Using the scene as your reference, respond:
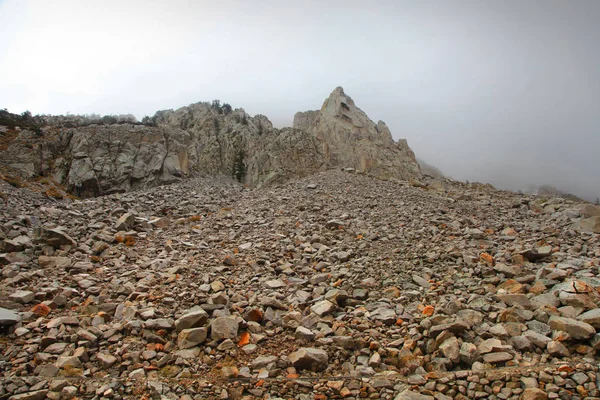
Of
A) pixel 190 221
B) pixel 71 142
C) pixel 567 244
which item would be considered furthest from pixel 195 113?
pixel 567 244

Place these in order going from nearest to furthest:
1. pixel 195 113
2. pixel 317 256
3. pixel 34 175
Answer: pixel 317 256, pixel 34 175, pixel 195 113

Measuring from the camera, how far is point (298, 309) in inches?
251

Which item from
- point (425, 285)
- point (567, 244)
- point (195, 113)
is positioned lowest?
point (425, 285)

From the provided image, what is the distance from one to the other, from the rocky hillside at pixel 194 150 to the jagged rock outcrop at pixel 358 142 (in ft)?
0.40

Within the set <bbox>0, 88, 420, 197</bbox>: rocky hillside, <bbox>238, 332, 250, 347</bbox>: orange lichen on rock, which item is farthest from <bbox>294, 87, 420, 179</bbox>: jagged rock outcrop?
<bbox>238, 332, 250, 347</bbox>: orange lichen on rock

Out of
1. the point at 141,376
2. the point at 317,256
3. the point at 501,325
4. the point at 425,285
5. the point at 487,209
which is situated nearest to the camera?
the point at 141,376

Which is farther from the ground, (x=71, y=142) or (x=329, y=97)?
(x=329, y=97)

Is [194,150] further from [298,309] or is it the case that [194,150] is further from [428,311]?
[428,311]

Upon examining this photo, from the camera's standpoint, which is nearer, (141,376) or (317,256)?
(141,376)

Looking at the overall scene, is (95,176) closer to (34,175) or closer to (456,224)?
(34,175)

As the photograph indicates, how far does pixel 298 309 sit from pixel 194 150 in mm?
38429

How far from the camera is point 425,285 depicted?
23.3 feet

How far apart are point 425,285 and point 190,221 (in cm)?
908

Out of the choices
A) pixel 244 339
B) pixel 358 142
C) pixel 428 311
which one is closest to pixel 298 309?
pixel 244 339
